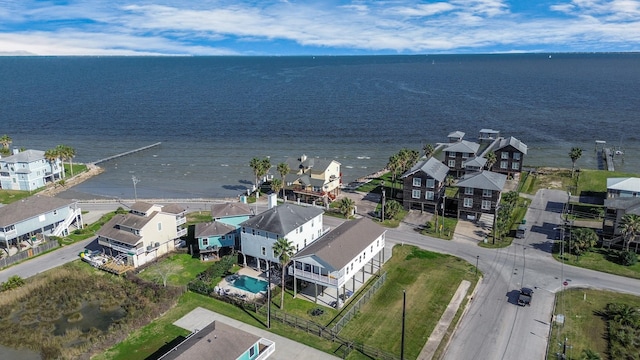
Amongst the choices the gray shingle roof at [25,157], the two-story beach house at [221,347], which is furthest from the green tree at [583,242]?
the gray shingle roof at [25,157]

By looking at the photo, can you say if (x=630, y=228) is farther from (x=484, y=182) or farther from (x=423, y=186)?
(x=423, y=186)

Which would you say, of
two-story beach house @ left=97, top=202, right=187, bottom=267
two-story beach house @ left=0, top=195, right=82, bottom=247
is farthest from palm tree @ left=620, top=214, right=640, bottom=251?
two-story beach house @ left=0, top=195, right=82, bottom=247

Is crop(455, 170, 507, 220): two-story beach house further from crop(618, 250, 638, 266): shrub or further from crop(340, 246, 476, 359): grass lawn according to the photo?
crop(618, 250, 638, 266): shrub

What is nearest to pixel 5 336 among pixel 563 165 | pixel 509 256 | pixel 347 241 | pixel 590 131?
pixel 347 241

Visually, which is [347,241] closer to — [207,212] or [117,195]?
[207,212]

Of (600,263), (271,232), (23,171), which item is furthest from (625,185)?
(23,171)

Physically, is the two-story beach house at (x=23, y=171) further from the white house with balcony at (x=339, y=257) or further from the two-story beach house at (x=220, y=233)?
the white house with balcony at (x=339, y=257)
